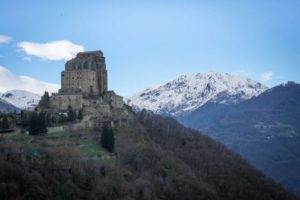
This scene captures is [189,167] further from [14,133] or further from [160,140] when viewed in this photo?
[14,133]

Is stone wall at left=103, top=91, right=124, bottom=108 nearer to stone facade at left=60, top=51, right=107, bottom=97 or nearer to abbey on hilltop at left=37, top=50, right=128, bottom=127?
abbey on hilltop at left=37, top=50, right=128, bottom=127

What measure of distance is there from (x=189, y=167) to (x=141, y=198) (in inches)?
1168

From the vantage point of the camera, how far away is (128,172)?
102 metres

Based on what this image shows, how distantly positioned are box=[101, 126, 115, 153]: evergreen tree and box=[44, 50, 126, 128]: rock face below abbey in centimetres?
894

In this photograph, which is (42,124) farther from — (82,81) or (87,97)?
(82,81)

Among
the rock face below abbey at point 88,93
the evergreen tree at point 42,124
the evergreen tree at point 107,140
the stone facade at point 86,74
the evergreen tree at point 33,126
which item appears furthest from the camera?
the stone facade at point 86,74

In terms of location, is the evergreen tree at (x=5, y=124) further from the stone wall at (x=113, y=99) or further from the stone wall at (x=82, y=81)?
the stone wall at (x=113, y=99)

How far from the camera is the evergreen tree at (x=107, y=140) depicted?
10519 cm

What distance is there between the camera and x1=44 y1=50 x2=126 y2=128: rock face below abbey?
120 meters

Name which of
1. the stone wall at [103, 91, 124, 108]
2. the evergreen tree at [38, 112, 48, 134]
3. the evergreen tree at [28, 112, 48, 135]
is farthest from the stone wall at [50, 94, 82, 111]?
the evergreen tree at [28, 112, 48, 135]

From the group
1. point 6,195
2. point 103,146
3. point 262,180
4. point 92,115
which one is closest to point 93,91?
point 92,115

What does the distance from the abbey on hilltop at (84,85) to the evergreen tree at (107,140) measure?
49.4ft

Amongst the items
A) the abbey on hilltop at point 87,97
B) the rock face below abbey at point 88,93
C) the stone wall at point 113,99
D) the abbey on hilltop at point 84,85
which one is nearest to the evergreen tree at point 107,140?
the abbey on hilltop at point 87,97

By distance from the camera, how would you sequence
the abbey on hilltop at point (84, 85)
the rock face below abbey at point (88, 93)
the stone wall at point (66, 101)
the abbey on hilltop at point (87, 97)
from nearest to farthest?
the abbey on hilltop at point (87, 97) → the rock face below abbey at point (88, 93) → the stone wall at point (66, 101) → the abbey on hilltop at point (84, 85)
